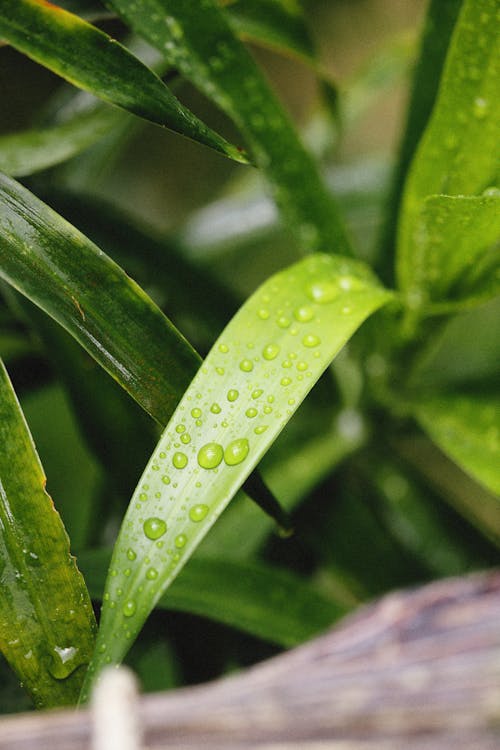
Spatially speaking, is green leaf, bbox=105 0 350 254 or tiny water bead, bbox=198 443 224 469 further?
green leaf, bbox=105 0 350 254

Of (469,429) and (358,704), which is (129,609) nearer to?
(358,704)

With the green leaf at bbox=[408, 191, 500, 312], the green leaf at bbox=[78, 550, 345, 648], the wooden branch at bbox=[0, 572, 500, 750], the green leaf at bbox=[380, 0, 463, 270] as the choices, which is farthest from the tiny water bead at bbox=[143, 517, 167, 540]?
the green leaf at bbox=[380, 0, 463, 270]

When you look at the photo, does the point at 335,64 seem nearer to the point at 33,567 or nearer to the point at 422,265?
the point at 422,265

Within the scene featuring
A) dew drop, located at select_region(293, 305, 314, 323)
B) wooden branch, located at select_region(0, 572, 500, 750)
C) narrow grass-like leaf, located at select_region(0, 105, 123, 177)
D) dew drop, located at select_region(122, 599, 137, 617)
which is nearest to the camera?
wooden branch, located at select_region(0, 572, 500, 750)

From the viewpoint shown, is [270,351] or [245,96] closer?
[270,351]

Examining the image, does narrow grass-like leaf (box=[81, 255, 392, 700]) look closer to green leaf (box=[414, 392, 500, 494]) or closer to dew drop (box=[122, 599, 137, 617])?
dew drop (box=[122, 599, 137, 617])

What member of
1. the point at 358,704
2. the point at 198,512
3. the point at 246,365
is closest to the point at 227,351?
the point at 246,365

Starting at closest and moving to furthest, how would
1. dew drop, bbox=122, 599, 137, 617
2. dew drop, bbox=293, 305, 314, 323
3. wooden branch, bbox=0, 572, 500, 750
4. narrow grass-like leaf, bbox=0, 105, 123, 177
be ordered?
1. wooden branch, bbox=0, 572, 500, 750
2. dew drop, bbox=122, 599, 137, 617
3. dew drop, bbox=293, 305, 314, 323
4. narrow grass-like leaf, bbox=0, 105, 123, 177
